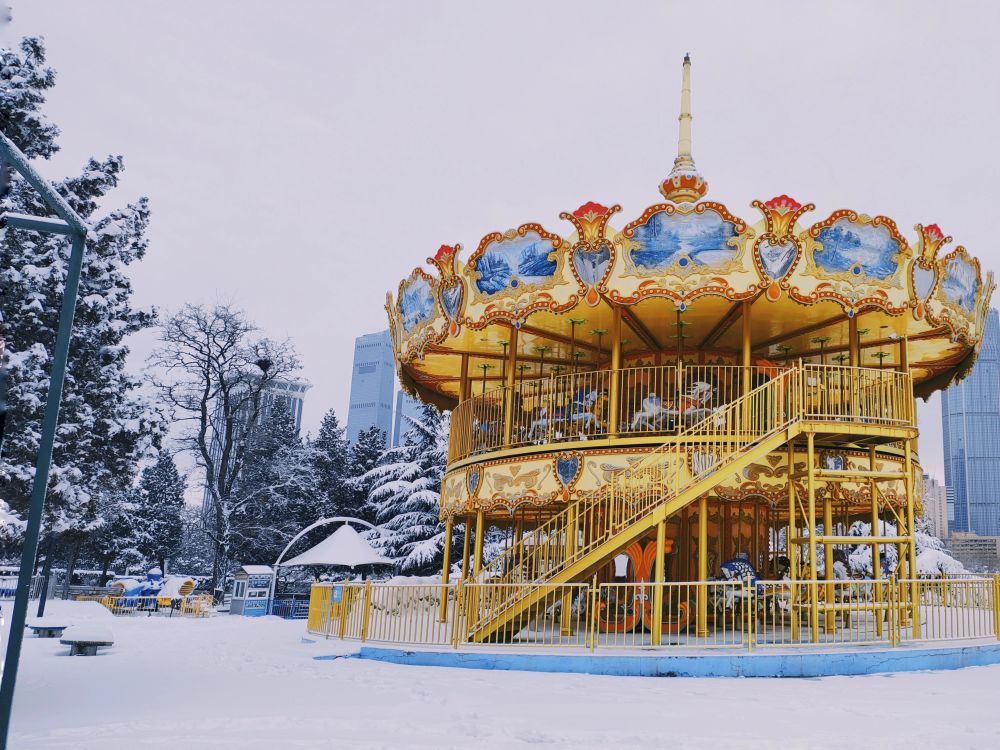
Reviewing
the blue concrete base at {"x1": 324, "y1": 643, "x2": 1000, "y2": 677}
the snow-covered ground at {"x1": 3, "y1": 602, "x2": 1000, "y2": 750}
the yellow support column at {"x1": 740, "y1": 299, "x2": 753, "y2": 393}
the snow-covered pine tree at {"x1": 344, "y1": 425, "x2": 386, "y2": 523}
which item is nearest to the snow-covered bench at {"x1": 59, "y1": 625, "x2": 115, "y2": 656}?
the snow-covered ground at {"x1": 3, "y1": 602, "x2": 1000, "y2": 750}

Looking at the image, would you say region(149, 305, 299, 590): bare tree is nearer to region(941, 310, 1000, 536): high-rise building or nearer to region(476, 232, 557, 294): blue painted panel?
region(476, 232, 557, 294): blue painted panel

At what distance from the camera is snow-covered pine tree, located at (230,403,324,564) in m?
42.1

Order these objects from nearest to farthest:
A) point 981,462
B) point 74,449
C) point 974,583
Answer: point 974,583 → point 74,449 → point 981,462

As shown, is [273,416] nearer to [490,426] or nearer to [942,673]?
[490,426]

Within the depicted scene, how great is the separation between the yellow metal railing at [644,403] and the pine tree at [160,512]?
36.5 meters

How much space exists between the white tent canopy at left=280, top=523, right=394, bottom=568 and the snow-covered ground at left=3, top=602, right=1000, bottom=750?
15811 millimetres

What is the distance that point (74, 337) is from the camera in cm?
2175

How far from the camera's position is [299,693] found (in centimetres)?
908

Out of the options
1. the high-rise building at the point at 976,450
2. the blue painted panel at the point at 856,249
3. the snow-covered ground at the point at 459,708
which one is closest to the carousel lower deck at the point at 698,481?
the blue painted panel at the point at 856,249

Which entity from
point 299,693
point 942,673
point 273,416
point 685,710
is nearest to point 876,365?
point 942,673

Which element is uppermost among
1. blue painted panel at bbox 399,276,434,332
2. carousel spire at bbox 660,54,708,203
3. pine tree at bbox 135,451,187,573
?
carousel spire at bbox 660,54,708,203

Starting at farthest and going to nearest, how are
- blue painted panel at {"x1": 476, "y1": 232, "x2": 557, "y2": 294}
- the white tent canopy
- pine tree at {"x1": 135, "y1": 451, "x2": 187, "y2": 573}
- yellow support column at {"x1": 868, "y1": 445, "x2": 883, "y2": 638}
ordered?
pine tree at {"x1": 135, "y1": 451, "x2": 187, "y2": 573}, the white tent canopy, blue painted panel at {"x1": 476, "y1": 232, "x2": 557, "y2": 294}, yellow support column at {"x1": 868, "y1": 445, "x2": 883, "y2": 638}

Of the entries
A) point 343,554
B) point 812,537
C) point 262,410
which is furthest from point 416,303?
point 262,410

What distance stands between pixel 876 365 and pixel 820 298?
691cm
